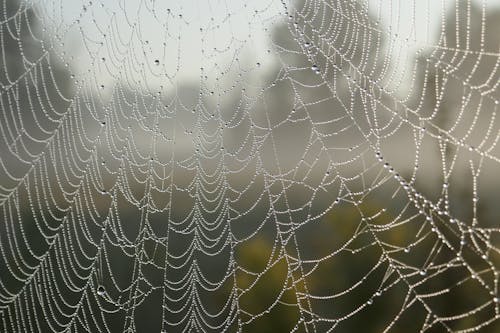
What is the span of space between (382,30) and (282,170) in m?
0.96

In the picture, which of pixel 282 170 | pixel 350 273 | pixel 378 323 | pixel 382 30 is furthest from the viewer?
pixel 378 323

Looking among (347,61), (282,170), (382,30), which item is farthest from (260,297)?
(382,30)

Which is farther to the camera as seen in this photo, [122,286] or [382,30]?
[122,286]

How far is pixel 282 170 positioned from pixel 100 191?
36.1 inches

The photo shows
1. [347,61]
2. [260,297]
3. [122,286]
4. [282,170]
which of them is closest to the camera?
[347,61]

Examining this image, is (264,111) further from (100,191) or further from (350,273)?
(350,273)

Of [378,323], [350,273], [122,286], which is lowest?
[378,323]

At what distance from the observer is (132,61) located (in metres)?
4.01

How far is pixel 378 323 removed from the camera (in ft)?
21.2

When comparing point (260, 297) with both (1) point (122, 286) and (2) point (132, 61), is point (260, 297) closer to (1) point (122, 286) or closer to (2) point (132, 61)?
(1) point (122, 286)

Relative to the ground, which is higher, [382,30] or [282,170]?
[382,30]

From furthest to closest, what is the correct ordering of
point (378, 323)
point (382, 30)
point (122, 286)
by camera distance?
1. point (378, 323)
2. point (122, 286)
3. point (382, 30)

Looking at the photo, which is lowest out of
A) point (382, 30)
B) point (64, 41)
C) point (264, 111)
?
point (264, 111)

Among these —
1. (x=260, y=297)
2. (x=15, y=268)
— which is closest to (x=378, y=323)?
(x=260, y=297)
